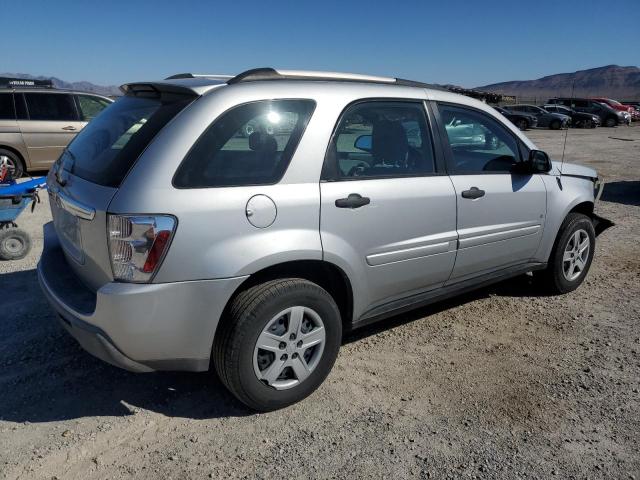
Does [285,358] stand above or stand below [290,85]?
below

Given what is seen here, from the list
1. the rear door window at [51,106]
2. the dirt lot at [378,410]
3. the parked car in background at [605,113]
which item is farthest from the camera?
the parked car in background at [605,113]

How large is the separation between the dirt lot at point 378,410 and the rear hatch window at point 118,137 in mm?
1260

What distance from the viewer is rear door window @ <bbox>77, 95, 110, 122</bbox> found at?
10.4 m

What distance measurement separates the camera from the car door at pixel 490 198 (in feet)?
11.9

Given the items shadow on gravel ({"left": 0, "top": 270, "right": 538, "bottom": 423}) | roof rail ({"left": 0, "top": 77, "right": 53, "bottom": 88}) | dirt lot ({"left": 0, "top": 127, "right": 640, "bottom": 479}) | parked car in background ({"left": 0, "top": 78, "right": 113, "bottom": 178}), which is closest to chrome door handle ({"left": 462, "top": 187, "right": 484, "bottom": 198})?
dirt lot ({"left": 0, "top": 127, "right": 640, "bottom": 479})

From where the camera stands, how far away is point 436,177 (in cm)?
347

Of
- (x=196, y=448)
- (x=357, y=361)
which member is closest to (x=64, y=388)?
(x=196, y=448)

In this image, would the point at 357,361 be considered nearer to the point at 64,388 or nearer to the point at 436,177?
the point at 436,177

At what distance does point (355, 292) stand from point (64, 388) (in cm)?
178

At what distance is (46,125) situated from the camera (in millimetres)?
9836

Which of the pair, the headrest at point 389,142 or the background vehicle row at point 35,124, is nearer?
the headrest at point 389,142

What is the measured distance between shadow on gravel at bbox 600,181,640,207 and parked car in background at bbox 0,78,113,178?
30.2 feet

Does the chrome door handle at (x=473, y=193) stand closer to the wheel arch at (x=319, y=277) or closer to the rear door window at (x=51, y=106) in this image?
the wheel arch at (x=319, y=277)

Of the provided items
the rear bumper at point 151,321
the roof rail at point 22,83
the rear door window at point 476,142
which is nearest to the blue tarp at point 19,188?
the rear bumper at point 151,321
